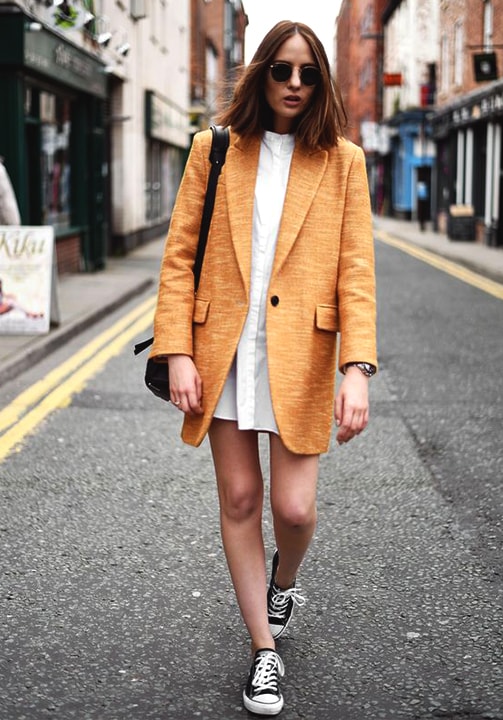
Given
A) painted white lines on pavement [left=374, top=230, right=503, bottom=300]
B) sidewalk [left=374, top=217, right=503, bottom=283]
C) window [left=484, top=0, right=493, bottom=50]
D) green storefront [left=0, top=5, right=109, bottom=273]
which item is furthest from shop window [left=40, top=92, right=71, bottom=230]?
window [left=484, top=0, right=493, bottom=50]

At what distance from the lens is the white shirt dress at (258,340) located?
9.54 ft

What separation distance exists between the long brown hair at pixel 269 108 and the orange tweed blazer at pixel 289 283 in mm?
45

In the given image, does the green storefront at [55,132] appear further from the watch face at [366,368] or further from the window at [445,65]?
the window at [445,65]

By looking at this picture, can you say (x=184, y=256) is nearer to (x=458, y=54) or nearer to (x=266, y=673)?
(x=266, y=673)

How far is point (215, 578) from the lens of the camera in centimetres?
407

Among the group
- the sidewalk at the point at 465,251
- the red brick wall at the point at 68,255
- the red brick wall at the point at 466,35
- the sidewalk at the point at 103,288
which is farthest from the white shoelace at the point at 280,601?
the red brick wall at the point at 466,35

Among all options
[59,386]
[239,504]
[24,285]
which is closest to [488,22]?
[24,285]

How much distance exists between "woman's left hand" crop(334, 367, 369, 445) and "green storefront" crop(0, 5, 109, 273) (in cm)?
1133

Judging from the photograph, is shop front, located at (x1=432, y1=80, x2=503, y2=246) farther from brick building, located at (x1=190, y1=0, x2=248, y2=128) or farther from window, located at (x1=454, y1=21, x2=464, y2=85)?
brick building, located at (x1=190, y1=0, x2=248, y2=128)

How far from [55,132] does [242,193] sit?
1429 cm

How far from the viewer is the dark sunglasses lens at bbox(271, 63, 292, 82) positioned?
2.85 metres

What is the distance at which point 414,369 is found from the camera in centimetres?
900

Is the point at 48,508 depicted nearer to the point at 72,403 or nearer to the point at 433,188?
the point at 72,403

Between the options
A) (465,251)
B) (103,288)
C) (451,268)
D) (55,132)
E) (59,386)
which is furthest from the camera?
(465,251)
